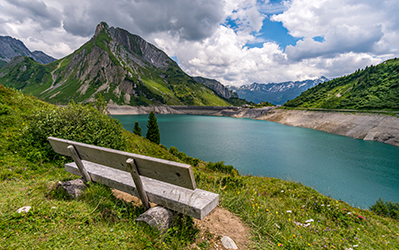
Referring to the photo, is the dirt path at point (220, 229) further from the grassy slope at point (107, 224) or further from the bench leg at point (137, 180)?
the bench leg at point (137, 180)

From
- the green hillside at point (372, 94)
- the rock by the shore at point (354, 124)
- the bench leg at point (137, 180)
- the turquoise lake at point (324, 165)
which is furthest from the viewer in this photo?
the green hillside at point (372, 94)

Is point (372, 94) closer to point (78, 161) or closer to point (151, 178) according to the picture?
point (151, 178)

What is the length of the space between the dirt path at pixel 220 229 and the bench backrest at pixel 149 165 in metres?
1.40

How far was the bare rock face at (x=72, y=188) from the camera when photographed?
12.8 ft

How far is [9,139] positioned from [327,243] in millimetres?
11357

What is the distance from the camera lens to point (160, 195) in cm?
334

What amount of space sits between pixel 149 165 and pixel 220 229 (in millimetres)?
2318

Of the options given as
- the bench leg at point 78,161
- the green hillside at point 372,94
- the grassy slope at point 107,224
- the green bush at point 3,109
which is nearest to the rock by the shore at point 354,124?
the green hillside at point 372,94

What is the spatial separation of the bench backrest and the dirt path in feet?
4.59

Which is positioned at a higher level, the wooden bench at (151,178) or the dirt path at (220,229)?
the wooden bench at (151,178)

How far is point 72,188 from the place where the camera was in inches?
157

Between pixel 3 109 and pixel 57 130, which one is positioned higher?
pixel 3 109

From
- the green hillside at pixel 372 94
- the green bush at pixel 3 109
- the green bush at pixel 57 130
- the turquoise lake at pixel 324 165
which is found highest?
the green hillside at pixel 372 94

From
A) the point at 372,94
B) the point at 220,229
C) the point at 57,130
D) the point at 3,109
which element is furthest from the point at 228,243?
the point at 372,94
